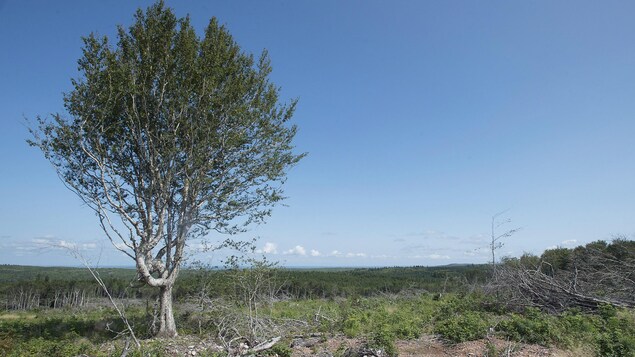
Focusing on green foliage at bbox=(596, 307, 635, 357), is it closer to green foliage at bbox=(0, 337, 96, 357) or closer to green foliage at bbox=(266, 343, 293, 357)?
green foliage at bbox=(266, 343, 293, 357)

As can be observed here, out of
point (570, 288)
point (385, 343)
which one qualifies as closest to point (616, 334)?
point (570, 288)

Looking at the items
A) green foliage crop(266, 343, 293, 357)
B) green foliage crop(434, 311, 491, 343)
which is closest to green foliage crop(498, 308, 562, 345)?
green foliage crop(434, 311, 491, 343)

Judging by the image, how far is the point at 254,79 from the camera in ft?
42.8

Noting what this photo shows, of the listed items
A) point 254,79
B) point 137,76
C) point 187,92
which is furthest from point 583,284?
point 137,76

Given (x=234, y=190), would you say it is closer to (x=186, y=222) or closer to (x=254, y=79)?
(x=186, y=222)


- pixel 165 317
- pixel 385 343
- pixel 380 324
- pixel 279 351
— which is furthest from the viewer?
pixel 165 317

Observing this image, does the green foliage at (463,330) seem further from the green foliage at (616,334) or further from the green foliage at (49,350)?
the green foliage at (49,350)

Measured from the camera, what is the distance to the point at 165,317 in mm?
11594

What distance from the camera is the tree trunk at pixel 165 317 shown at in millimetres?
11469

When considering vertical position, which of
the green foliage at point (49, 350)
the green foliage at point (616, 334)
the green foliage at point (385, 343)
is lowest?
the green foliage at point (49, 350)

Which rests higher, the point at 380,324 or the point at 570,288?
the point at 570,288

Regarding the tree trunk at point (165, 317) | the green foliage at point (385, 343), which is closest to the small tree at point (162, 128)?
the tree trunk at point (165, 317)

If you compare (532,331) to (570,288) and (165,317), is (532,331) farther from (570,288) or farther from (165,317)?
(165,317)

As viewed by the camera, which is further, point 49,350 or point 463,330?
point 49,350
